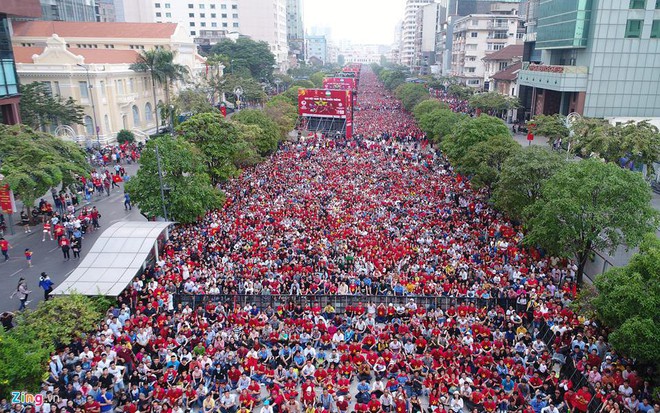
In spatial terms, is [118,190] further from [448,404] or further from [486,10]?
A: [486,10]

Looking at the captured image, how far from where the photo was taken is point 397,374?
1405 cm

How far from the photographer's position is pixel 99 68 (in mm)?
48125

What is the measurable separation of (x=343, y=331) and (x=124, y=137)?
134 feet

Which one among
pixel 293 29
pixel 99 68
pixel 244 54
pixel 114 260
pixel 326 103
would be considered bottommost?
pixel 114 260

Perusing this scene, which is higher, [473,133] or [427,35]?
[427,35]

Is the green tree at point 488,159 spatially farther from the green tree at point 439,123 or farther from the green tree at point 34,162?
the green tree at point 34,162

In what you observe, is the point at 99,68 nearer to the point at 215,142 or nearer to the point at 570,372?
the point at 215,142

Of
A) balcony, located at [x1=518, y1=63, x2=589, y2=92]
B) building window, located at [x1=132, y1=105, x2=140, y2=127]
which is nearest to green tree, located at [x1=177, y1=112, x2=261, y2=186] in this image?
building window, located at [x1=132, y1=105, x2=140, y2=127]

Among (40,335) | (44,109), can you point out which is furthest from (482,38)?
(40,335)

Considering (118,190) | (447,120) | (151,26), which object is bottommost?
(118,190)

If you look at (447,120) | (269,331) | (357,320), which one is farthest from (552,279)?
(447,120)

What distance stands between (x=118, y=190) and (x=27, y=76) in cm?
2016

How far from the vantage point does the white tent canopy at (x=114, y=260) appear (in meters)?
17.3

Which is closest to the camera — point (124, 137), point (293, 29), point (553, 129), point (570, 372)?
point (570, 372)
